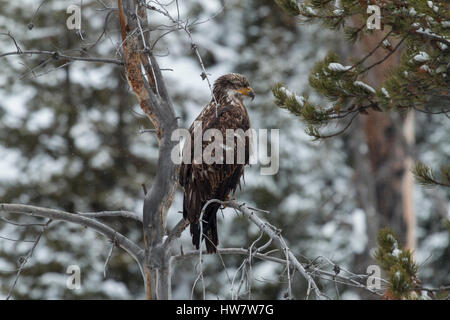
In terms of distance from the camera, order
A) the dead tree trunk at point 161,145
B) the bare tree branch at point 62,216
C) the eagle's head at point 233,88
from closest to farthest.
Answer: the bare tree branch at point 62,216 < the dead tree trunk at point 161,145 < the eagle's head at point 233,88

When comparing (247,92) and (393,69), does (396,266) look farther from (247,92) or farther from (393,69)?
(247,92)

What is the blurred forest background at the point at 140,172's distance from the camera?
10.6m

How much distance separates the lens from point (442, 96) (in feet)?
13.5

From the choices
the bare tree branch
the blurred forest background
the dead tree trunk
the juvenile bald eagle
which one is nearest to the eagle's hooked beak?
the juvenile bald eagle

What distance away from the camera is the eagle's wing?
13.6 feet

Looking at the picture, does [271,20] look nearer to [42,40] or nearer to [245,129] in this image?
[42,40]

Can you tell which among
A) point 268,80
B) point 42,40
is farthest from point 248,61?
point 42,40

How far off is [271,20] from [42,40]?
527cm

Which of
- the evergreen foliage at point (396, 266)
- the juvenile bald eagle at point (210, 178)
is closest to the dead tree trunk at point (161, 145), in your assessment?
the juvenile bald eagle at point (210, 178)

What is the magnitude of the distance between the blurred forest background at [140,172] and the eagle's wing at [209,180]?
4.72 metres

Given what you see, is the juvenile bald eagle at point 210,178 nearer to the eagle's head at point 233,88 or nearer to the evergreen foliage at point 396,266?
the eagle's head at point 233,88

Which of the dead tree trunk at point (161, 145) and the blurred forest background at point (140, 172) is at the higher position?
the blurred forest background at point (140, 172)

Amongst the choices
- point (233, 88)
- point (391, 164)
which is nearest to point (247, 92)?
point (233, 88)
